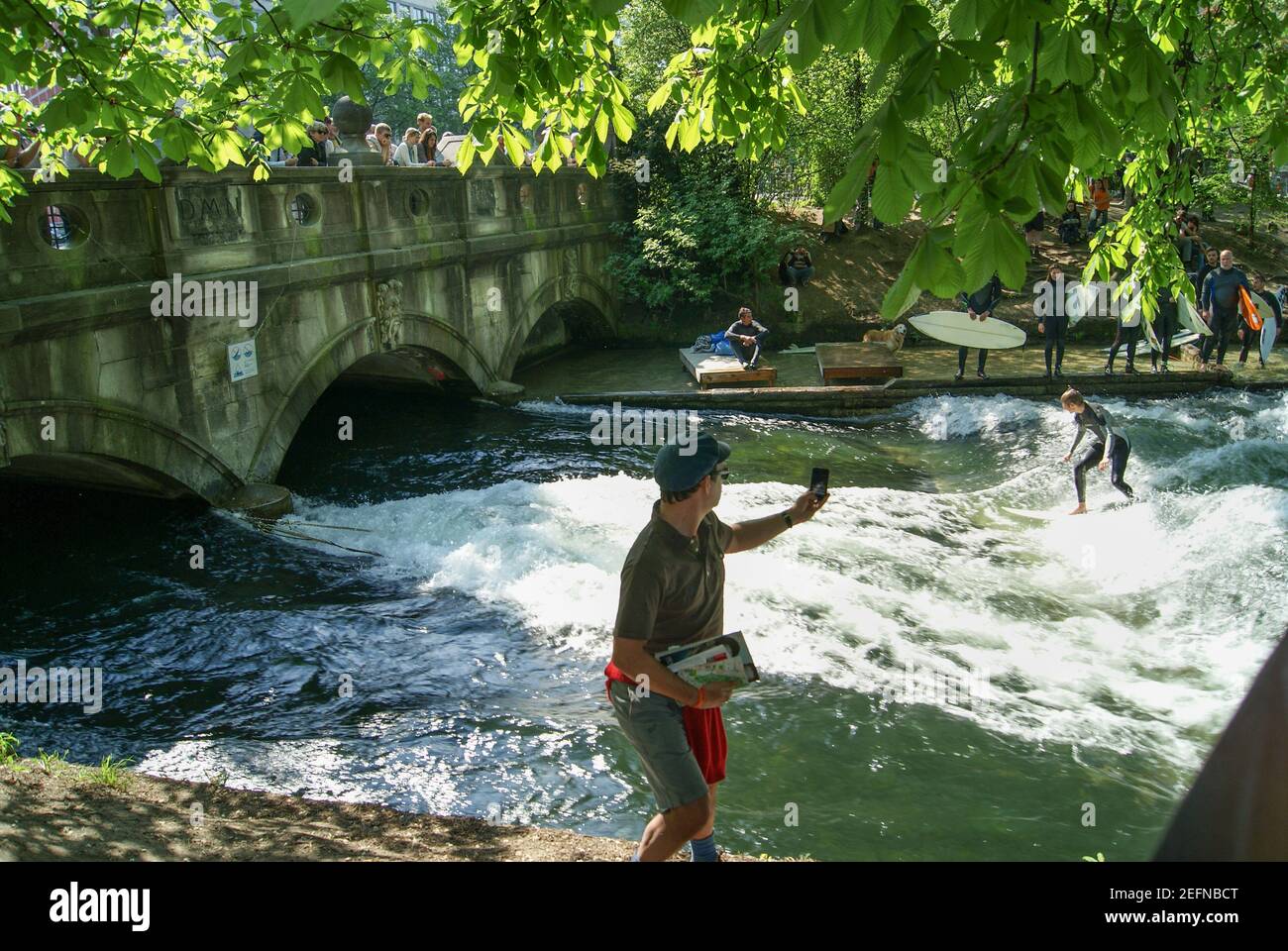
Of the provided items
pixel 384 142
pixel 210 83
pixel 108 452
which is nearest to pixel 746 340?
pixel 384 142

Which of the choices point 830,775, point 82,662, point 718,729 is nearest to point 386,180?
point 82,662

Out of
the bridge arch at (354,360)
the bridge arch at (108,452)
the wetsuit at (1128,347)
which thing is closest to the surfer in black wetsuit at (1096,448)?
the wetsuit at (1128,347)

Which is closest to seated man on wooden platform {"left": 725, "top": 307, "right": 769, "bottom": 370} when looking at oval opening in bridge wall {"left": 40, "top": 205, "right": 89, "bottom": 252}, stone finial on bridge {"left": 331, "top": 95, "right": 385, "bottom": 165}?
stone finial on bridge {"left": 331, "top": 95, "right": 385, "bottom": 165}

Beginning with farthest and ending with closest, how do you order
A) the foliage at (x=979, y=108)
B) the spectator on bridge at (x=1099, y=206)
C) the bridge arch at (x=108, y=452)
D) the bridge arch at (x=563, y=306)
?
the spectator on bridge at (x=1099, y=206), the bridge arch at (x=563, y=306), the bridge arch at (x=108, y=452), the foliage at (x=979, y=108)

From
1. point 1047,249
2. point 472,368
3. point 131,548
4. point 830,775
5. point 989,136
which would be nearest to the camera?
point 989,136

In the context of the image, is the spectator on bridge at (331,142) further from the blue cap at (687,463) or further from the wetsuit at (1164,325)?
the wetsuit at (1164,325)

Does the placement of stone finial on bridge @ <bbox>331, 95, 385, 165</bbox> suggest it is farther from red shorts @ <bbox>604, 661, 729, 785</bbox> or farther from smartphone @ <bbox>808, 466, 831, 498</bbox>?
red shorts @ <bbox>604, 661, 729, 785</bbox>

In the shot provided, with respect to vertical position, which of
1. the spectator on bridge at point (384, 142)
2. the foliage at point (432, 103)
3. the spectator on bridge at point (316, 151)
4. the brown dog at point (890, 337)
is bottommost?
the brown dog at point (890, 337)

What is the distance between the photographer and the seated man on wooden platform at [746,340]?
17.8m

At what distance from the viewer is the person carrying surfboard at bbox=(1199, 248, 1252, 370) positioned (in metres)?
17.0

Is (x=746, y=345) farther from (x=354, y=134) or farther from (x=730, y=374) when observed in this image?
(x=354, y=134)

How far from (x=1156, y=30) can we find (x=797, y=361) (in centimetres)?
1431

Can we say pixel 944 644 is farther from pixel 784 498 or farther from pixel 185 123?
pixel 185 123

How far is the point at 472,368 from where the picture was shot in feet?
56.6
